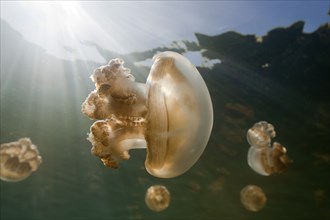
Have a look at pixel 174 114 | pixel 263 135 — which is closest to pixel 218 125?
pixel 263 135

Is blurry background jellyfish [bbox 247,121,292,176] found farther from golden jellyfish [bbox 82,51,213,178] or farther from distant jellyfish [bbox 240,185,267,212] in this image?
distant jellyfish [bbox 240,185,267,212]

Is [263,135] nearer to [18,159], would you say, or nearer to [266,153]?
[266,153]

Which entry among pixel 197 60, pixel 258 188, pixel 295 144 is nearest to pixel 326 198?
pixel 258 188

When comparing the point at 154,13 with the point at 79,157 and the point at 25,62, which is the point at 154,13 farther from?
the point at 79,157

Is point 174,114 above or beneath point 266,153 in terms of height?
beneath

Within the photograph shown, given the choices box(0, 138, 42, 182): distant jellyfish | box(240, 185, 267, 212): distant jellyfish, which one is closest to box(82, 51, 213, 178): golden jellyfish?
box(0, 138, 42, 182): distant jellyfish

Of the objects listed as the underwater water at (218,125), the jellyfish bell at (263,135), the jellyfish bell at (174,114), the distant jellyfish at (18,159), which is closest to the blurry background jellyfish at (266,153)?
the jellyfish bell at (263,135)
